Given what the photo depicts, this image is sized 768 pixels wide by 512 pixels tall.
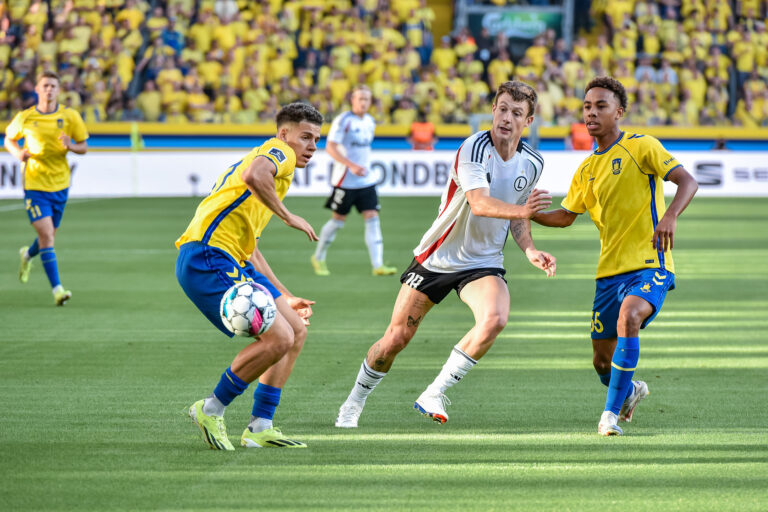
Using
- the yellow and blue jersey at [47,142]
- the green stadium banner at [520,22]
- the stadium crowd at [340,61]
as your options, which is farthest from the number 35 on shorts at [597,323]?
the green stadium banner at [520,22]

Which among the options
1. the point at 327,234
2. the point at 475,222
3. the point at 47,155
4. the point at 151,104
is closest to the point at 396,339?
the point at 475,222

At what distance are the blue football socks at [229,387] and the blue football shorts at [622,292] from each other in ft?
7.20

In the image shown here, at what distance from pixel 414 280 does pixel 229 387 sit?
141 centimetres

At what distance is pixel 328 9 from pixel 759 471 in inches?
1096

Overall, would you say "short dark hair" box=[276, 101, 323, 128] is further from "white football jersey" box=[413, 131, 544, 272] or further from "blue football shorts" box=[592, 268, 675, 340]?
"blue football shorts" box=[592, 268, 675, 340]

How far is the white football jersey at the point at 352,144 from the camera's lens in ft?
45.4

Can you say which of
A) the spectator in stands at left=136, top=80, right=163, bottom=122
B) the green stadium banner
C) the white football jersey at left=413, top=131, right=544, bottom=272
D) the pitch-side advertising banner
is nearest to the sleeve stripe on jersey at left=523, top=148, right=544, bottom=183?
the white football jersey at left=413, top=131, right=544, bottom=272

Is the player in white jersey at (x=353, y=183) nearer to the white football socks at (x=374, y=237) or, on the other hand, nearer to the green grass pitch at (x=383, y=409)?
the white football socks at (x=374, y=237)

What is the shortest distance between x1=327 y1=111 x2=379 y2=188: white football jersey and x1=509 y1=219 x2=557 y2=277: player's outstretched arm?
23.6 ft

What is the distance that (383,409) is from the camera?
6855mm

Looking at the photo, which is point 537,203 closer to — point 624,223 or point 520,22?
point 624,223

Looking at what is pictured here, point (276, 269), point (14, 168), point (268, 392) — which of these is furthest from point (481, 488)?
point (14, 168)

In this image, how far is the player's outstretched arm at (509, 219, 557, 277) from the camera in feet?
20.6

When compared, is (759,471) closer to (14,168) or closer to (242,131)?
(14,168)
